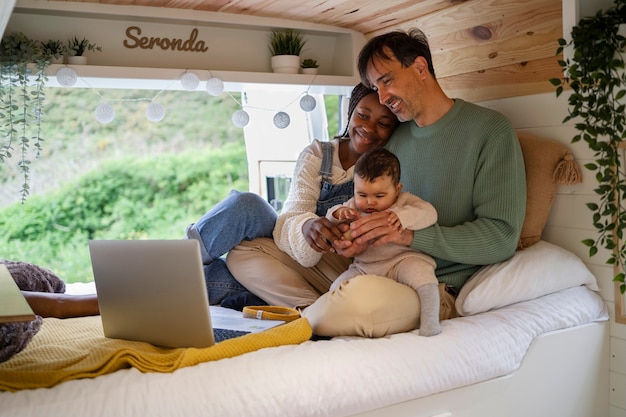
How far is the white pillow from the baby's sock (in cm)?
20

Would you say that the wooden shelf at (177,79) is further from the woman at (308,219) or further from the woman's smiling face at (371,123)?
the woman's smiling face at (371,123)

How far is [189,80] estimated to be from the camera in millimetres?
3166

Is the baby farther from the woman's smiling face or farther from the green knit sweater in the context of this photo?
the woman's smiling face

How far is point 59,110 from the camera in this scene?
742 centimetres

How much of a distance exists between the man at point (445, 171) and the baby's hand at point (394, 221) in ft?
0.05

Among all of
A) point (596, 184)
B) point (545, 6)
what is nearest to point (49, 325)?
point (596, 184)

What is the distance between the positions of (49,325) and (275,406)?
2.89 feet

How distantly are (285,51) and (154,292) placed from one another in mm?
1897

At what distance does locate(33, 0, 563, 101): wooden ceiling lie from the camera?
2619 millimetres

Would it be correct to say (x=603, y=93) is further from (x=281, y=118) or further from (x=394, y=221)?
(x=281, y=118)

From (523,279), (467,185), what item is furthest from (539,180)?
(523,279)

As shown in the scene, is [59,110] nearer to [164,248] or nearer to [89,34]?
[89,34]

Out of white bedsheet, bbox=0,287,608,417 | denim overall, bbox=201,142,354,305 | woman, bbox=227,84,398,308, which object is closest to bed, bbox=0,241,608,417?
white bedsheet, bbox=0,287,608,417

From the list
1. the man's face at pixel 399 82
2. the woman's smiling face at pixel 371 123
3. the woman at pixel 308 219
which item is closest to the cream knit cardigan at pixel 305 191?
the woman at pixel 308 219
